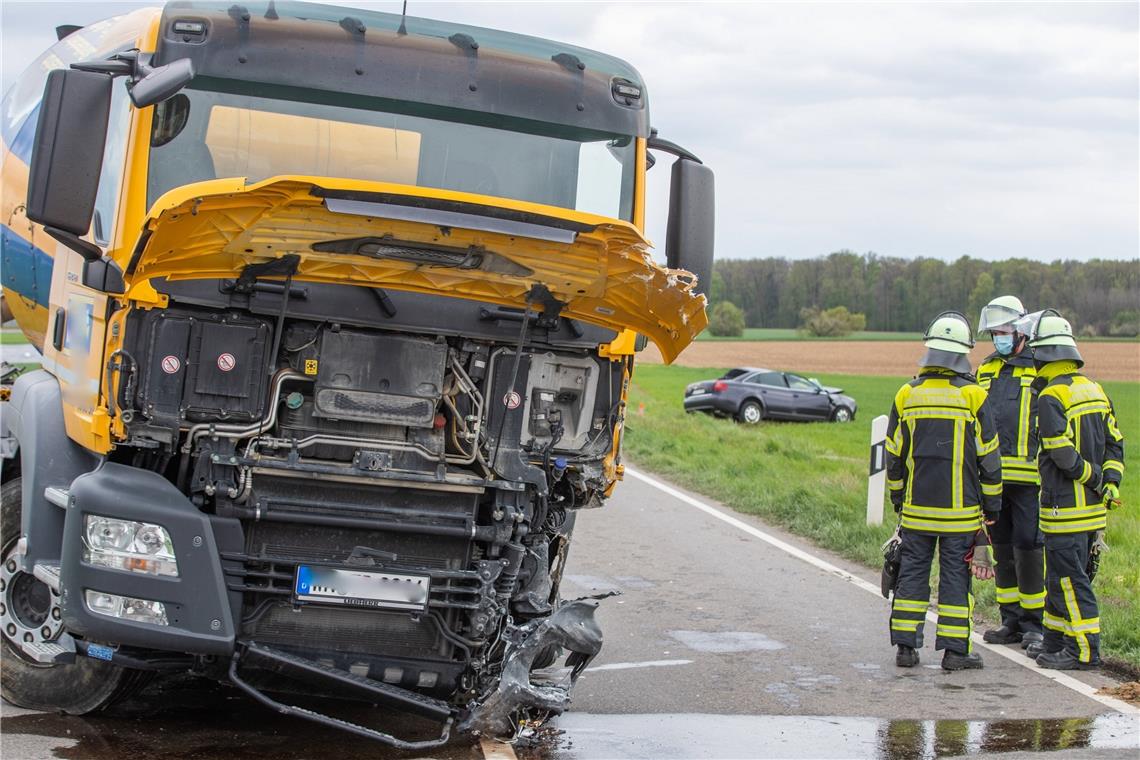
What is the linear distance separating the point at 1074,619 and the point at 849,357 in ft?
213

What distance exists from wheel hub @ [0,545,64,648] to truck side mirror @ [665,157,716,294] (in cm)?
322

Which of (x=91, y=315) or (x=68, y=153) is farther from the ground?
(x=68, y=153)

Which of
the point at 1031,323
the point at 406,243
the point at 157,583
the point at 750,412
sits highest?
the point at 406,243

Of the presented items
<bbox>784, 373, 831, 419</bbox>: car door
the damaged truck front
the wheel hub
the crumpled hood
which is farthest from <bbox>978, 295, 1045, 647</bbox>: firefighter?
<bbox>784, 373, 831, 419</bbox>: car door

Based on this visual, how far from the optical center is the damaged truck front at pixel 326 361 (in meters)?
4.98

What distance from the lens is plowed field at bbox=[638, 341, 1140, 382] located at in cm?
5978

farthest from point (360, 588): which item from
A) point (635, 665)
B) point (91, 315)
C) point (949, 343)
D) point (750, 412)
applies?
point (750, 412)

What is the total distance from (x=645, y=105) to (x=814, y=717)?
299 centimetres

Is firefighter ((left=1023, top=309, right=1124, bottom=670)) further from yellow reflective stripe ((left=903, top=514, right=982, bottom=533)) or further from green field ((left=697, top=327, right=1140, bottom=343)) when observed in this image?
green field ((left=697, top=327, right=1140, bottom=343))

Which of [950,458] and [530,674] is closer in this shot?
[530,674]

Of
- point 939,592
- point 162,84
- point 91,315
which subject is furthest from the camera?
point 939,592

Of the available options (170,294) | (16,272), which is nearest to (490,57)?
(170,294)

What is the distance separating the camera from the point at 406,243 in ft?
Answer: 16.4

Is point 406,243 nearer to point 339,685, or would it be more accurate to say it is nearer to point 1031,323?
point 339,685
